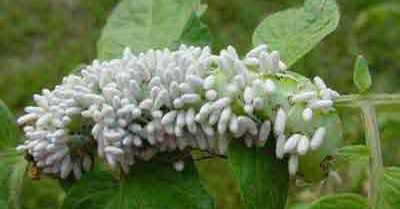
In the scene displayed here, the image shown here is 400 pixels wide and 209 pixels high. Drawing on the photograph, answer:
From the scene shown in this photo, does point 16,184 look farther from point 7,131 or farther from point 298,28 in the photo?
point 298,28

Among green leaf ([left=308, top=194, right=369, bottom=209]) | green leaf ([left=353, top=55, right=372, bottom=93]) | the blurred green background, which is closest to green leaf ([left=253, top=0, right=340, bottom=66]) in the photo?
green leaf ([left=353, top=55, right=372, bottom=93])

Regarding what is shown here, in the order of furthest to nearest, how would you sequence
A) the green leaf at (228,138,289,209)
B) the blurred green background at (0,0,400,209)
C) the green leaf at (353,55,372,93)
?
the blurred green background at (0,0,400,209) < the green leaf at (353,55,372,93) < the green leaf at (228,138,289,209)

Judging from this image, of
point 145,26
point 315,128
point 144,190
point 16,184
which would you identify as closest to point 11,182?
point 16,184

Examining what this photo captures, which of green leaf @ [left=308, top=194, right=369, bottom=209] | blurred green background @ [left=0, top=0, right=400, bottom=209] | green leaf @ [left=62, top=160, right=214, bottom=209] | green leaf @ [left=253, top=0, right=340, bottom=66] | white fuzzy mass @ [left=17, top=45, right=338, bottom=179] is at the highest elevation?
blurred green background @ [left=0, top=0, right=400, bottom=209]

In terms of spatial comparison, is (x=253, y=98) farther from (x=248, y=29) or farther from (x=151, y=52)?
(x=248, y=29)

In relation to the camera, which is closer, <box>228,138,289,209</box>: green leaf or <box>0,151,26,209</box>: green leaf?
<box>228,138,289,209</box>: green leaf

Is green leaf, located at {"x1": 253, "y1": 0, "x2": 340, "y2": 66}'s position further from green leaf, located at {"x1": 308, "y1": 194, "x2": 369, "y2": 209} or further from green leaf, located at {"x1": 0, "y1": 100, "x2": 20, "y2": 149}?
green leaf, located at {"x1": 0, "y1": 100, "x2": 20, "y2": 149}

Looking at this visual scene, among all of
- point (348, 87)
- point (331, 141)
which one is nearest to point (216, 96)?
point (331, 141)
